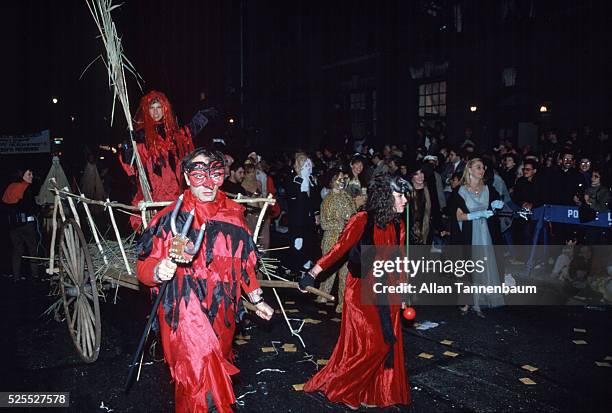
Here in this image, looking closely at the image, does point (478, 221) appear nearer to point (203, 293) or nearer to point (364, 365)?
point (364, 365)

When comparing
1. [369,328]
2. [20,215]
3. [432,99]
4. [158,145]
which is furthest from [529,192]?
[432,99]

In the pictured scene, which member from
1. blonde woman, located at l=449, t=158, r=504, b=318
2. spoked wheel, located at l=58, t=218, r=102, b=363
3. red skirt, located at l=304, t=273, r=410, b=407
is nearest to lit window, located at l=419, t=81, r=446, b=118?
blonde woman, located at l=449, t=158, r=504, b=318

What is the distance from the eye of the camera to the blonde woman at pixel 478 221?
7.72 meters

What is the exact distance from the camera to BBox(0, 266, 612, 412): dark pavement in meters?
5.11

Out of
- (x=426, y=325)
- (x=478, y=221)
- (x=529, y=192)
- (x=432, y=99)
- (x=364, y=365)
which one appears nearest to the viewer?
(x=364, y=365)

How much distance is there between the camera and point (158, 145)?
21.1ft

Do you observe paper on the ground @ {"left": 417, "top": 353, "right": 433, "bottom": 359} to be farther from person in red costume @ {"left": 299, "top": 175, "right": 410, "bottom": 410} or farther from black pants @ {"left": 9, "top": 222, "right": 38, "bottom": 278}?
black pants @ {"left": 9, "top": 222, "right": 38, "bottom": 278}

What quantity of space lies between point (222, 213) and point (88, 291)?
8.19 ft

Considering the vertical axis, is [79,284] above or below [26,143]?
below

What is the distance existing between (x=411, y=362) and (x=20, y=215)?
7247 mm

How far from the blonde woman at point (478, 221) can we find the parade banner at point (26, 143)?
12.7 metres

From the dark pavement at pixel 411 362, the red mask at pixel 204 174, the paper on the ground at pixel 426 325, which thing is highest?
the red mask at pixel 204 174

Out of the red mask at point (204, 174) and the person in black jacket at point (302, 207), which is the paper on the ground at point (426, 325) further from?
the red mask at point (204, 174)

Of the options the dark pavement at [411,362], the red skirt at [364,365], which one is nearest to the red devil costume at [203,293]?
the red skirt at [364,365]
